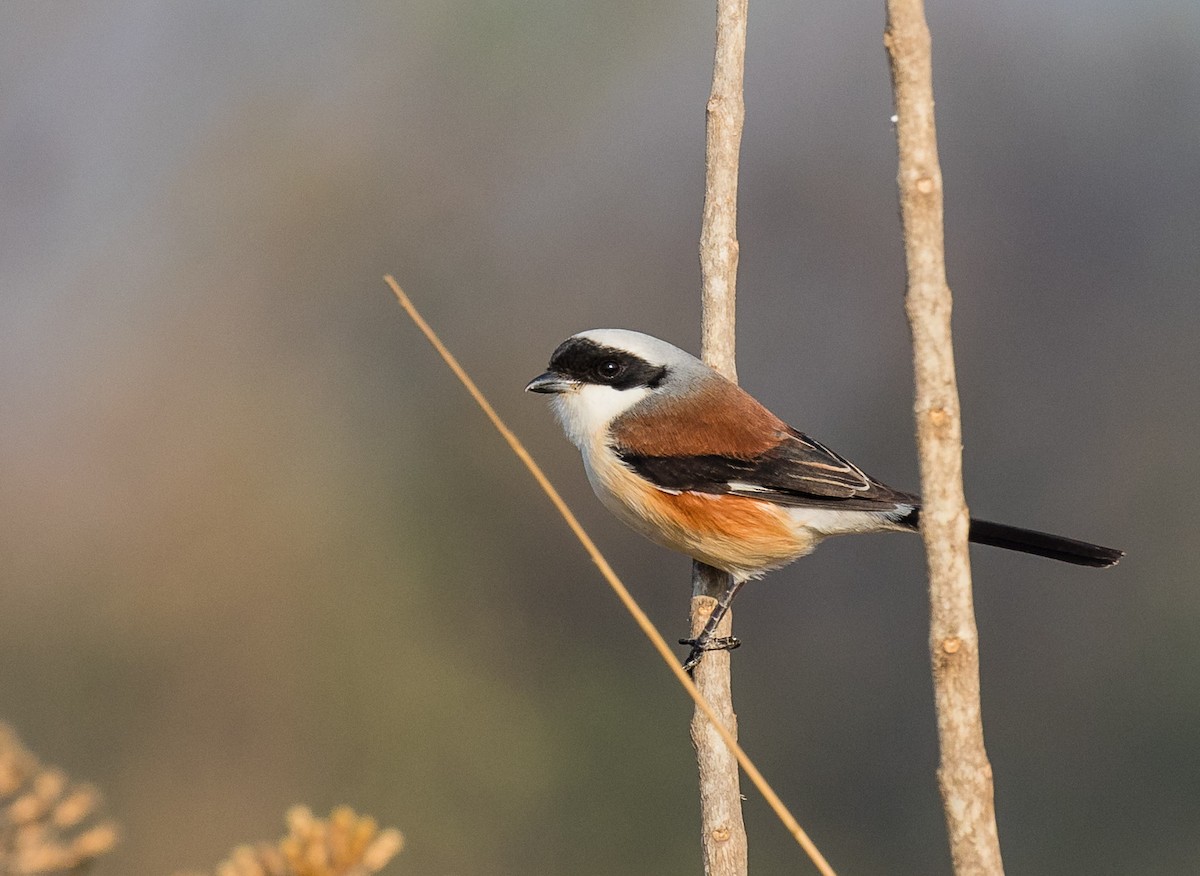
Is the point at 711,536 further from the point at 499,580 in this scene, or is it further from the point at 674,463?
the point at 499,580

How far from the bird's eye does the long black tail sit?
85cm

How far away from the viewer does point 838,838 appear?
4.84 m

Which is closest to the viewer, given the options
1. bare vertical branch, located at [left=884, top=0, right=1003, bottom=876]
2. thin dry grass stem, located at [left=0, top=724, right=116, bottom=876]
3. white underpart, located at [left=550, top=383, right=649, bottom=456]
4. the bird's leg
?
thin dry grass stem, located at [left=0, top=724, right=116, bottom=876]

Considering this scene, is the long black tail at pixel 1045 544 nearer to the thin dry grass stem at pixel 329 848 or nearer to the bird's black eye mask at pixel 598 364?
the bird's black eye mask at pixel 598 364

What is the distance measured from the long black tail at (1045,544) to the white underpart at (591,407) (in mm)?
788

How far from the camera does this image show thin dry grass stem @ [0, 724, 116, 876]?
84cm

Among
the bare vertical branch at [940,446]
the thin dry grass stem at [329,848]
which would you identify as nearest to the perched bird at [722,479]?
the bare vertical branch at [940,446]

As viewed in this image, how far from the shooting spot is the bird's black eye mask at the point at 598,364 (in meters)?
2.79

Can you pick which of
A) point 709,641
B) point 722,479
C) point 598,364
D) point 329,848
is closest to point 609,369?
point 598,364

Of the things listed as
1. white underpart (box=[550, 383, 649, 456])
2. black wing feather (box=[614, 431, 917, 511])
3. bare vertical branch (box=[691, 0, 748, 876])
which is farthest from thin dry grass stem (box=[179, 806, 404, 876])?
white underpart (box=[550, 383, 649, 456])

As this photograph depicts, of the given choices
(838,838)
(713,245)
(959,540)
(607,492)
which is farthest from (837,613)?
(959,540)

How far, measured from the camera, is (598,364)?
2.82 meters

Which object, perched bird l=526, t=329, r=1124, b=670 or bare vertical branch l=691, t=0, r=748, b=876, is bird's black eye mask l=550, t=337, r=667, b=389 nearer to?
perched bird l=526, t=329, r=1124, b=670

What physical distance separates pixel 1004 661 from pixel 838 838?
1.11m
